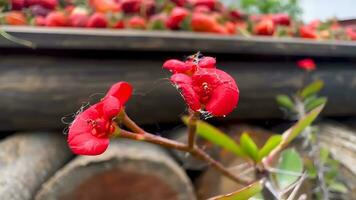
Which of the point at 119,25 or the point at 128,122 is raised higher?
the point at 128,122

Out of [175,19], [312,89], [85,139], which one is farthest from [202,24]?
[85,139]

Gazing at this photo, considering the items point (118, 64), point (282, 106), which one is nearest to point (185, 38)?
point (118, 64)

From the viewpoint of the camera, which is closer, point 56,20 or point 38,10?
point 56,20

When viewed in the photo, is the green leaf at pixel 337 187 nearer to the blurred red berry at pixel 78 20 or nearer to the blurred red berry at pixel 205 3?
the blurred red berry at pixel 78 20

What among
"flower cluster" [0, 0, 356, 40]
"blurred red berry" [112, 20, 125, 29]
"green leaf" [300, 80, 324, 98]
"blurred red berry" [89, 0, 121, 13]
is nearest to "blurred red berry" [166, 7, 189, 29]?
"flower cluster" [0, 0, 356, 40]

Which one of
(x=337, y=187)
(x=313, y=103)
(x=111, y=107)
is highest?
(x=111, y=107)

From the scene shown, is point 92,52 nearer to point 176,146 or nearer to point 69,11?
point 69,11

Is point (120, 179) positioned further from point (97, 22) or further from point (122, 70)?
point (97, 22)
